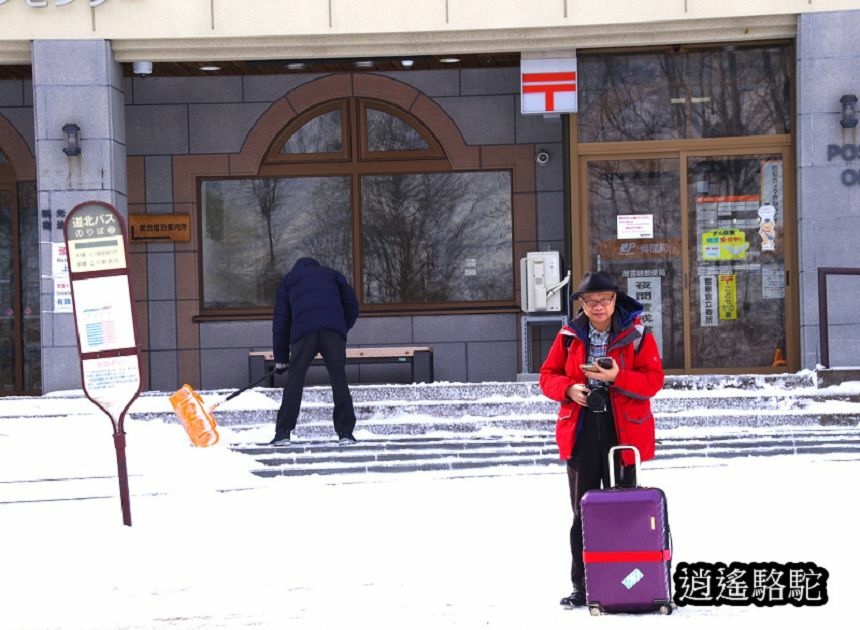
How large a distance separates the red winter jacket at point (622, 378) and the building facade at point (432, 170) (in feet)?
25.9

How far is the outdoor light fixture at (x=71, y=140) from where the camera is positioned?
15750mm

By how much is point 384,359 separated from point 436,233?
1.85 meters

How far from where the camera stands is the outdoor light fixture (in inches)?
620

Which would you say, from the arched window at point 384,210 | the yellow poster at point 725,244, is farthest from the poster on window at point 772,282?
the arched window at point 384,210

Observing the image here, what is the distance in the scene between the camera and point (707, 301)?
1666cm

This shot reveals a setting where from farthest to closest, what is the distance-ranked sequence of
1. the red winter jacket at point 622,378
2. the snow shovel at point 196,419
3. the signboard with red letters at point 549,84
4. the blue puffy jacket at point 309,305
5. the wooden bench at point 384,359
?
the wooden bench at point 384,359 < the signboard with red letters at point 549,84 < the snow shovel at point 196,419 < the blue puffy jacket at point 309,305 < the red winter jacket at point 622,378

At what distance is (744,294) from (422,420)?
4598mm

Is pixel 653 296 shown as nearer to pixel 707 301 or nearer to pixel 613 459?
pixel 707 301

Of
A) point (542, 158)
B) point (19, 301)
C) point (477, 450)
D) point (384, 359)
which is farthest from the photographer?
point (19, 301)

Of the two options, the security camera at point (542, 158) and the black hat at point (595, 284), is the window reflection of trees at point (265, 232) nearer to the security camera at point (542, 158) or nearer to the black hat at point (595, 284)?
the security camera at point (542, 158)

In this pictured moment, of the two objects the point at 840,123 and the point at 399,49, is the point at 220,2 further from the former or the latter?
the point at 840,123

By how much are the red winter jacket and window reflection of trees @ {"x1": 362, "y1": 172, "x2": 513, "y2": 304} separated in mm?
10808

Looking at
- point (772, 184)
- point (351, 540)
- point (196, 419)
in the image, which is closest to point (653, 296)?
point (772, 184)

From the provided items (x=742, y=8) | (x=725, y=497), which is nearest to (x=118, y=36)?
(x=742, y=8)
